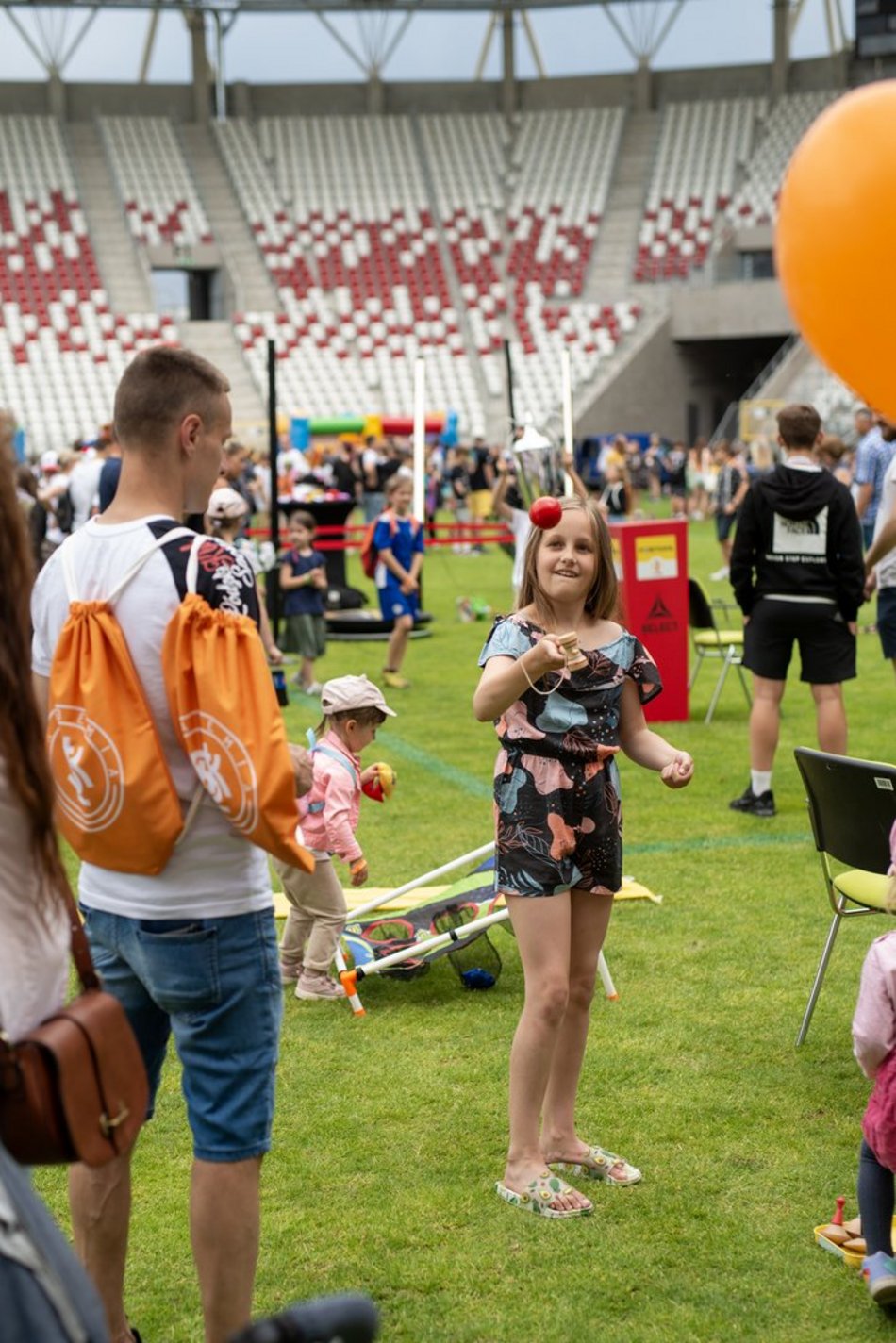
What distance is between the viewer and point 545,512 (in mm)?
3541

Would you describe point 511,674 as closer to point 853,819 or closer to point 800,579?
point 853,819

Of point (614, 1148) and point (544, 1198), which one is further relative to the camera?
point (614, 1148)

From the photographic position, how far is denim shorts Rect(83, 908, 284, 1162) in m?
2.69

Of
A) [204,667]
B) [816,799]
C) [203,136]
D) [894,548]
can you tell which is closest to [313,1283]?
[204,667]

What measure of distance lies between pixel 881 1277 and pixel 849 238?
2150 millimetres

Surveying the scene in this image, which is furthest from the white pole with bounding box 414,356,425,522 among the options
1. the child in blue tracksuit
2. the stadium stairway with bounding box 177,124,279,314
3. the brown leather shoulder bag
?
the stadium stairway with bounding box 177,124,279,314

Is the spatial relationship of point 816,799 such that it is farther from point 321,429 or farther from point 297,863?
point 321,429

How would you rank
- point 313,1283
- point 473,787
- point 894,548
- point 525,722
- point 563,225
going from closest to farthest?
point 313,1283
point 525,722
point 894,548
point 473,787
point 563,225

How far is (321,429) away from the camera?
3100 cm

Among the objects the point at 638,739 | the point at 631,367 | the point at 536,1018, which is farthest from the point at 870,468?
the point at 631,367

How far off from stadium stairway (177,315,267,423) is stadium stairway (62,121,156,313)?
1.83 m

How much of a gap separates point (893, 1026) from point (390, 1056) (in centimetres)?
207

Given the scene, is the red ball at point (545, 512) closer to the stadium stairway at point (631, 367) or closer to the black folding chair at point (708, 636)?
the black folding chair at point (708, 636)

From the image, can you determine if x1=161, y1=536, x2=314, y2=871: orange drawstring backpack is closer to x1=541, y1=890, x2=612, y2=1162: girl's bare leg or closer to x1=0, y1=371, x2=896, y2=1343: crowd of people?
x1=0, y1=371, x2=896, y2=1343: crowd of people
